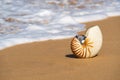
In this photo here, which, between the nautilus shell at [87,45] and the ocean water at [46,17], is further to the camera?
the ocean water at [46,17]

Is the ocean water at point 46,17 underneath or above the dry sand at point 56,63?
above

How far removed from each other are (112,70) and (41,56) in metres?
0.96

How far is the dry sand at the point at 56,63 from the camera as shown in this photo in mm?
3688

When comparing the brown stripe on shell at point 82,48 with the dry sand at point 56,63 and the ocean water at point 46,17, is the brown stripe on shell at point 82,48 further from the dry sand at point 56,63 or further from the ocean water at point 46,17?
A: the ocean water at point 46,17

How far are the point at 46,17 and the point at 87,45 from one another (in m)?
2.50

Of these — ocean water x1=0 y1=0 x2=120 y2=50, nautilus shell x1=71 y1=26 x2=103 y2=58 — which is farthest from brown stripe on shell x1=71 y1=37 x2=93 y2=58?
ocean water x1=0 y1=0 x2=120 y2=50

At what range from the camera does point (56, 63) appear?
4102 mm

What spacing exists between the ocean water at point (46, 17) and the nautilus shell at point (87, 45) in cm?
104

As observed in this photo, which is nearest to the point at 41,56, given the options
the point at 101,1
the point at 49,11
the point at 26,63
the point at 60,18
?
the point at 26,63

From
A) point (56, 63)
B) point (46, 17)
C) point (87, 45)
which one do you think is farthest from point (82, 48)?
point (46, 17)

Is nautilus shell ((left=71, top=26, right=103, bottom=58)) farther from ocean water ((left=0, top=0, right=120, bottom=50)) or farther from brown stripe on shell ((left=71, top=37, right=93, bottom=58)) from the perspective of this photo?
ocean water ((left=0, top=0, right=120, bottom=50))

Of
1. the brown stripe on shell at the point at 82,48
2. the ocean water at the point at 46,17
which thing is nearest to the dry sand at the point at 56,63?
the brown stripe on shell at the point at 82,48

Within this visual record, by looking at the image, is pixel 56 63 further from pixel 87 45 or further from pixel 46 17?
pixel 46 17

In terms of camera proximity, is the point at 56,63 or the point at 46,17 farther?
the point at 46,17
